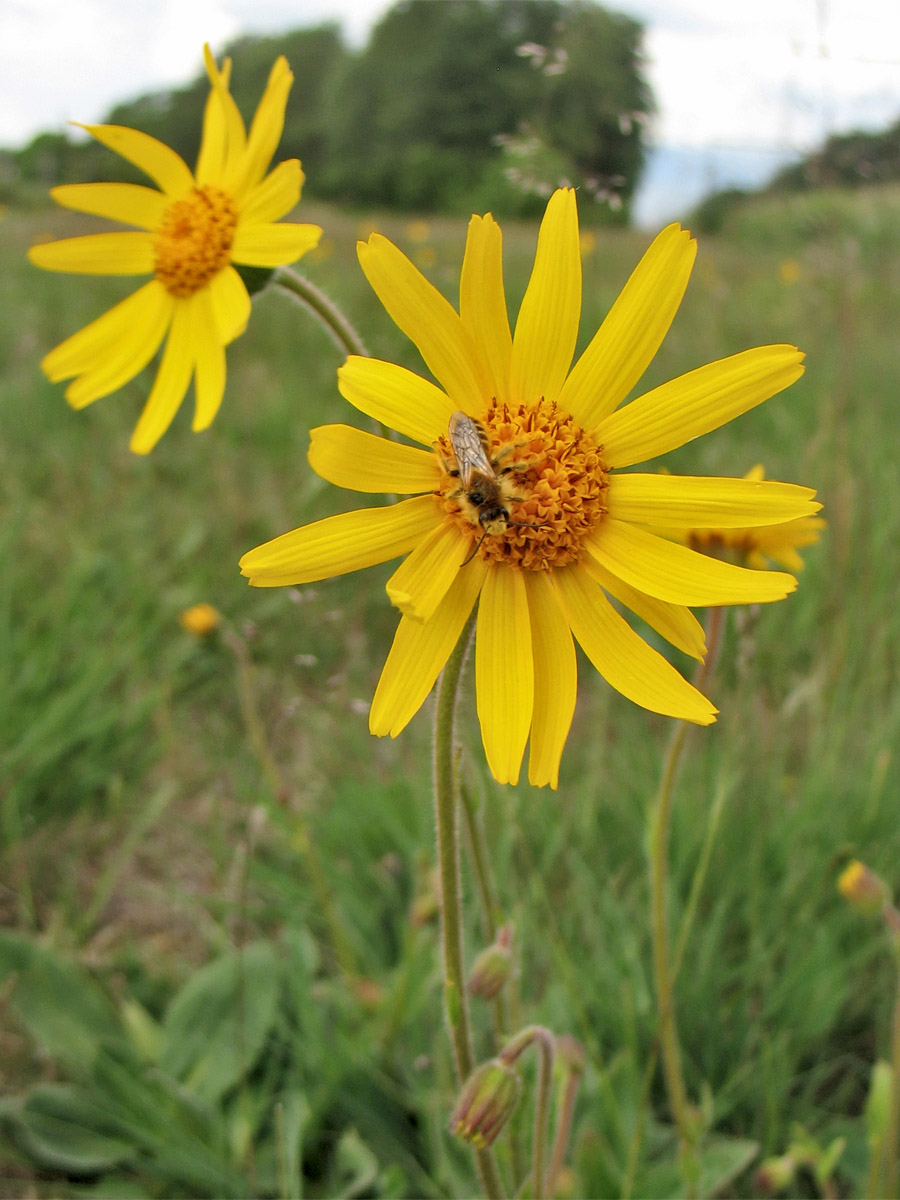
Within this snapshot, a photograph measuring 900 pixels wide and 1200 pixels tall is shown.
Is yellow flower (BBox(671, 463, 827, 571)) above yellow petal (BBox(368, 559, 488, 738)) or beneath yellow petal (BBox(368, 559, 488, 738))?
above

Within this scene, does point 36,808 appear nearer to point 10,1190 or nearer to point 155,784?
point 155,784

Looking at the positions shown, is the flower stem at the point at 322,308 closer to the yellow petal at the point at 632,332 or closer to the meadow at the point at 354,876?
the yellow petal at the point at 632,332

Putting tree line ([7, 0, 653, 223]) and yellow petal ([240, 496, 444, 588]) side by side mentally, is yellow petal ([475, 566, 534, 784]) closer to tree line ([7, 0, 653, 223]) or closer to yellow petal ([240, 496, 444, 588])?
yellow petal ([240, 496, 444, 588])

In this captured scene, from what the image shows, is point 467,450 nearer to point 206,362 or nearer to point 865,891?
point 206,362

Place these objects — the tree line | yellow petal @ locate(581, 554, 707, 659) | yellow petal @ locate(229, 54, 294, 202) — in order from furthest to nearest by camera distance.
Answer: the tree line → yellow petal @ locate(229, 54, 294, 202) → yellow petal @ locate(581, 554, 707, 659)

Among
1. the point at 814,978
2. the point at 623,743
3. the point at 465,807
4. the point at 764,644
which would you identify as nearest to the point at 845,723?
the point at 764,644

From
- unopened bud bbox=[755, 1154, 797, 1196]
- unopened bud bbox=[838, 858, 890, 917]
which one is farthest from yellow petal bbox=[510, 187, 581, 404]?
unopened bud bbox=[755, 1154, 797, 1196]

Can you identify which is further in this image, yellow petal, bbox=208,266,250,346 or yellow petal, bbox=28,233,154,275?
yellow petal, bbox=28,233,154,275
